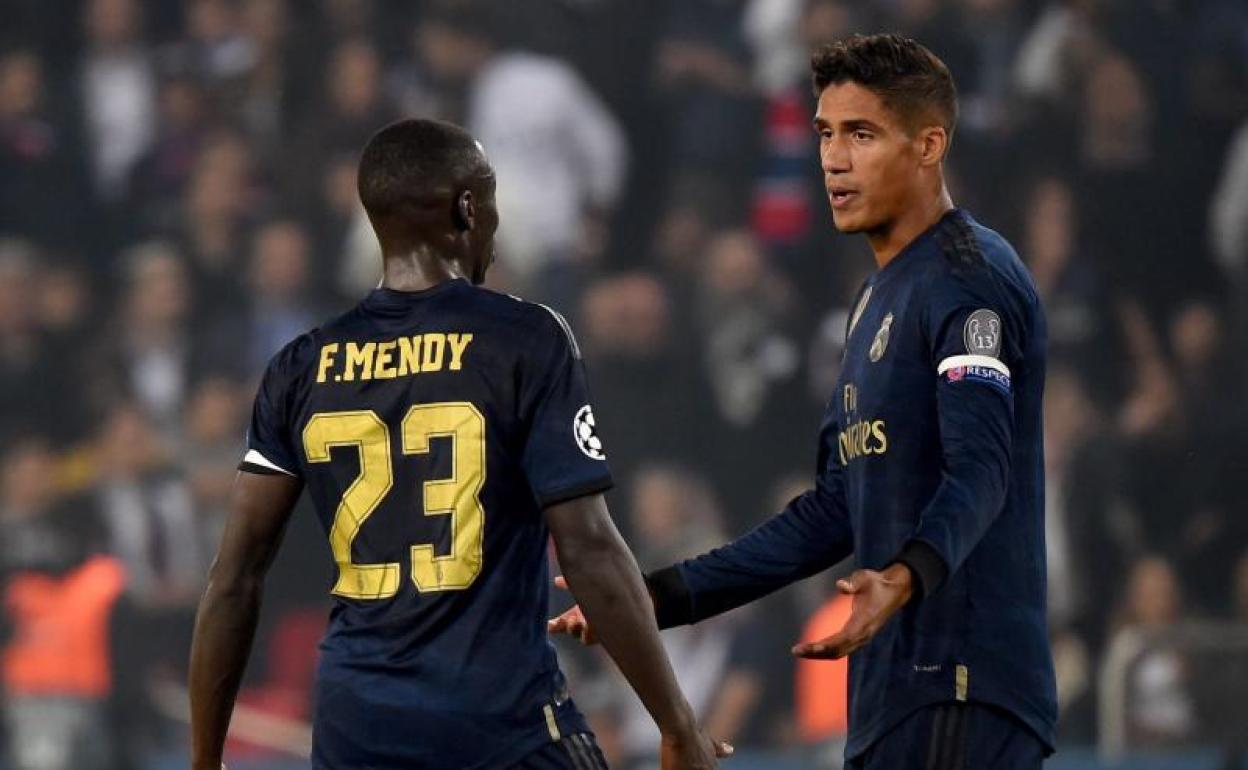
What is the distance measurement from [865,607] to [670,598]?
878 mm

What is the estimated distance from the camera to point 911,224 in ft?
12.2

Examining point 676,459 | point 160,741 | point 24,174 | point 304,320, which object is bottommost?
point 160,741

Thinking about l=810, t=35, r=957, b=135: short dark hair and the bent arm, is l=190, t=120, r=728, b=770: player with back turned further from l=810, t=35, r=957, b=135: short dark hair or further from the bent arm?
l=810, t=35, r=957, b=135: short dark hair

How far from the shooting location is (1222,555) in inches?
358

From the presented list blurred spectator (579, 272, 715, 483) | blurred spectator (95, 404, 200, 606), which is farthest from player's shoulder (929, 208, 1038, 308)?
blurred spectator (95, 404, 200, 606)

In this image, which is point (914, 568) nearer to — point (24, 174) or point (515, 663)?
point (515, 663)

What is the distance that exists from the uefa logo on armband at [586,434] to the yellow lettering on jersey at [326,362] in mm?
458

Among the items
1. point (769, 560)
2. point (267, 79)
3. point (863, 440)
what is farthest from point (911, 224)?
point (267, 79)

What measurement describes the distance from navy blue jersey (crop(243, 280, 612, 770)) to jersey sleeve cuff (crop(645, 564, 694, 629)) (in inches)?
19.1

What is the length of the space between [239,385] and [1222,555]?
4.65 metres

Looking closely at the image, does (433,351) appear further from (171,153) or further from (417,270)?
(171,153)

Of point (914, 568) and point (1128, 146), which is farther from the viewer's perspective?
point (1128, 146)

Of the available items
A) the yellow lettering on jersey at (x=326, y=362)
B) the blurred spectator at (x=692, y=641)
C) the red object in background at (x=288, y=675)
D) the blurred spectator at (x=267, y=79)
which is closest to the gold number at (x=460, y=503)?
the yellow lettering on jersey at (x=326, y=362)

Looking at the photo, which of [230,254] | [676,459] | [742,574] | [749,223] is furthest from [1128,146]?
[742,574]
